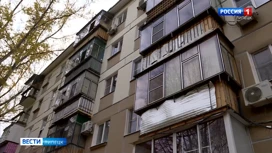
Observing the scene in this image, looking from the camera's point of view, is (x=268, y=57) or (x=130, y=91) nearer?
(x=268, y=57)

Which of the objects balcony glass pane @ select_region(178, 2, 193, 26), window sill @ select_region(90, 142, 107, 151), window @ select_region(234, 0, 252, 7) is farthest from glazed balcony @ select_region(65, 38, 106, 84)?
window @ select_region(234, 0, 252, 7)

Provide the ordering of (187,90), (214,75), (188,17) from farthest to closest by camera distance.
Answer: (188,17) → (187,90) → (214,75)

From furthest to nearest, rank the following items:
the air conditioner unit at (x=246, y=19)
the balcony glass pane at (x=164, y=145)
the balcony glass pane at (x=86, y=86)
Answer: the balcony glass pane at (x=86, y=86) → the air conditioner unit at (x=246, y=19) → the balcony glass pane at (x=164, y=145)

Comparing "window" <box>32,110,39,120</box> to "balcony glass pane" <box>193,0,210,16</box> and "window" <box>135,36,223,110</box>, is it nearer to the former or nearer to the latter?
"window" <box>135,36,223,110</box>

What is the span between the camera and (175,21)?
355 inches

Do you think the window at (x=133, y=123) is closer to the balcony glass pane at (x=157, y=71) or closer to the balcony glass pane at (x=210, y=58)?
the balcony glass pane at (x=157, y=71)

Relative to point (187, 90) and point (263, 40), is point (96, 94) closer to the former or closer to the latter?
point (187, 90)

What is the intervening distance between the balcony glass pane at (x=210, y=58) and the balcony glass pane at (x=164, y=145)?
6.98 feet

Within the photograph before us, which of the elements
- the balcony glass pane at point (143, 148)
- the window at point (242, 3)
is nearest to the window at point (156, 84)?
the balcony glass pane at point (143, 148)

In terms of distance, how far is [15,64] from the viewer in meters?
7.43

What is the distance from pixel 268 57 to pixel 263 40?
1.90ft

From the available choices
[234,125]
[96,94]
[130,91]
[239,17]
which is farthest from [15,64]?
[239,17]

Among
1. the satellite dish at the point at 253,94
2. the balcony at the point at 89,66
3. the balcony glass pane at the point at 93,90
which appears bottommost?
the satellite dish at the point at 253,94

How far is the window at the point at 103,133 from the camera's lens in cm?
1070
